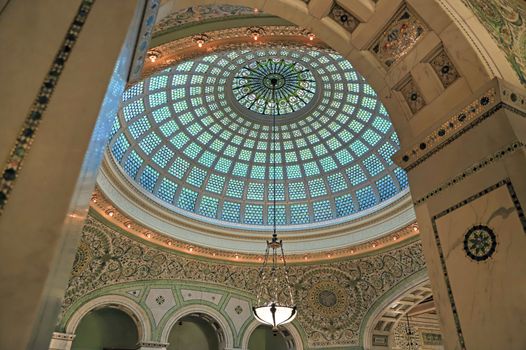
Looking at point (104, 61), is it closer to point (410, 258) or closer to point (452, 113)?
point (452, 113)

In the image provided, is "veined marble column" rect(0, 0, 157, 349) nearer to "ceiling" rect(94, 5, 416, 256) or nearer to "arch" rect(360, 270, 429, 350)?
"ceiling" rect(94, 5, 416, 256)

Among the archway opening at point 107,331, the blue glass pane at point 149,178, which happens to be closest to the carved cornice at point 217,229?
the blue glass pane at point 149,178

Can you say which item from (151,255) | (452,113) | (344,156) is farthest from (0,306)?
(344,156)

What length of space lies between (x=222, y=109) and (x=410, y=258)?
7.88 metres

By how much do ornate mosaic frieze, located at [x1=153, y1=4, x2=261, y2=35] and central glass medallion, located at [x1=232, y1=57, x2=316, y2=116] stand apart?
6.24 metres

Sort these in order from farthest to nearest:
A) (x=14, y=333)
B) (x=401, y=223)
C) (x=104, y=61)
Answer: (x=401, y=223) → (x=104, y=61) → (x=14, y=333)

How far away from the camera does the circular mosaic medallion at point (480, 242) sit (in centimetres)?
273

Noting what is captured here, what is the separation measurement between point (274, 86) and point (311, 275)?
6.64 meters

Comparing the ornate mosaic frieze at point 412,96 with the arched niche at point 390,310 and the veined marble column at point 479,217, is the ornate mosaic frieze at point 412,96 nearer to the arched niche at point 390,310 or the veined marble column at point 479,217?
the veined marble column at point 479,217

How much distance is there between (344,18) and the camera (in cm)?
404

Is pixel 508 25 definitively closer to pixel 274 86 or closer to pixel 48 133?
pixel 48 133

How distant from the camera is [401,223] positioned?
447 inches

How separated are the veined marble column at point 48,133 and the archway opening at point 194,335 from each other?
502 inches

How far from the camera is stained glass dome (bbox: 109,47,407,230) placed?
11.6 metres
